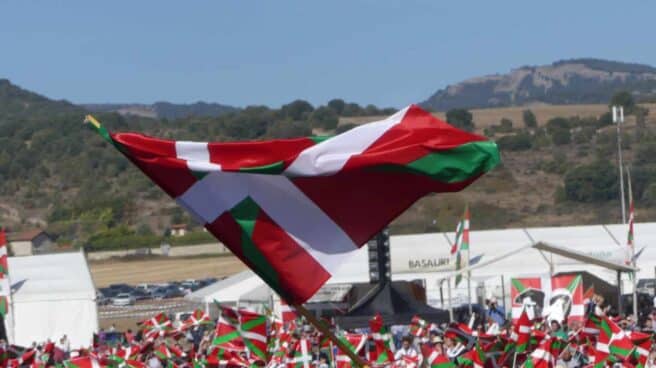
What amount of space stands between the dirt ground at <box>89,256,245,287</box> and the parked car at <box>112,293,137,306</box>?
3831 millimetres

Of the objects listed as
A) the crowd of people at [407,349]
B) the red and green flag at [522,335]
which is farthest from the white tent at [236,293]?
the red and green flag at [522,335]

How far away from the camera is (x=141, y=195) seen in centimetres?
10931

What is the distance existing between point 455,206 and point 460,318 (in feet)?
121

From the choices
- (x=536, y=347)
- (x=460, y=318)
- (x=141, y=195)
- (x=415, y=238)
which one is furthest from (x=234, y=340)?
(x=141, y=195)

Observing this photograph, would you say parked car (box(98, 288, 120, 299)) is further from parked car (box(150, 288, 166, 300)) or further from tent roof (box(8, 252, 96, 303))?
tent roof (box(8, 252, 96, 303))

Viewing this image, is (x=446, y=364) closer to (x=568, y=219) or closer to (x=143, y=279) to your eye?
(x=143, y=279)

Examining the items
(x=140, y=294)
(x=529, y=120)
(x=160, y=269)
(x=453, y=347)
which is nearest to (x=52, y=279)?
(x=453, y=347)

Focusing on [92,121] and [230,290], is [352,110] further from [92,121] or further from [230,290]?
[92,121]

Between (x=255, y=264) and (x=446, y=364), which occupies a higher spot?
(x=255, y=264)

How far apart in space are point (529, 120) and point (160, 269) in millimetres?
57465

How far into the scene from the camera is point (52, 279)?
3500 cm

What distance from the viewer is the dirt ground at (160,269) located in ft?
225

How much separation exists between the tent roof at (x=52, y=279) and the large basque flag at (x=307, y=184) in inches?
956

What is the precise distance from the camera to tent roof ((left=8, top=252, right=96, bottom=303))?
3412 centimetres
